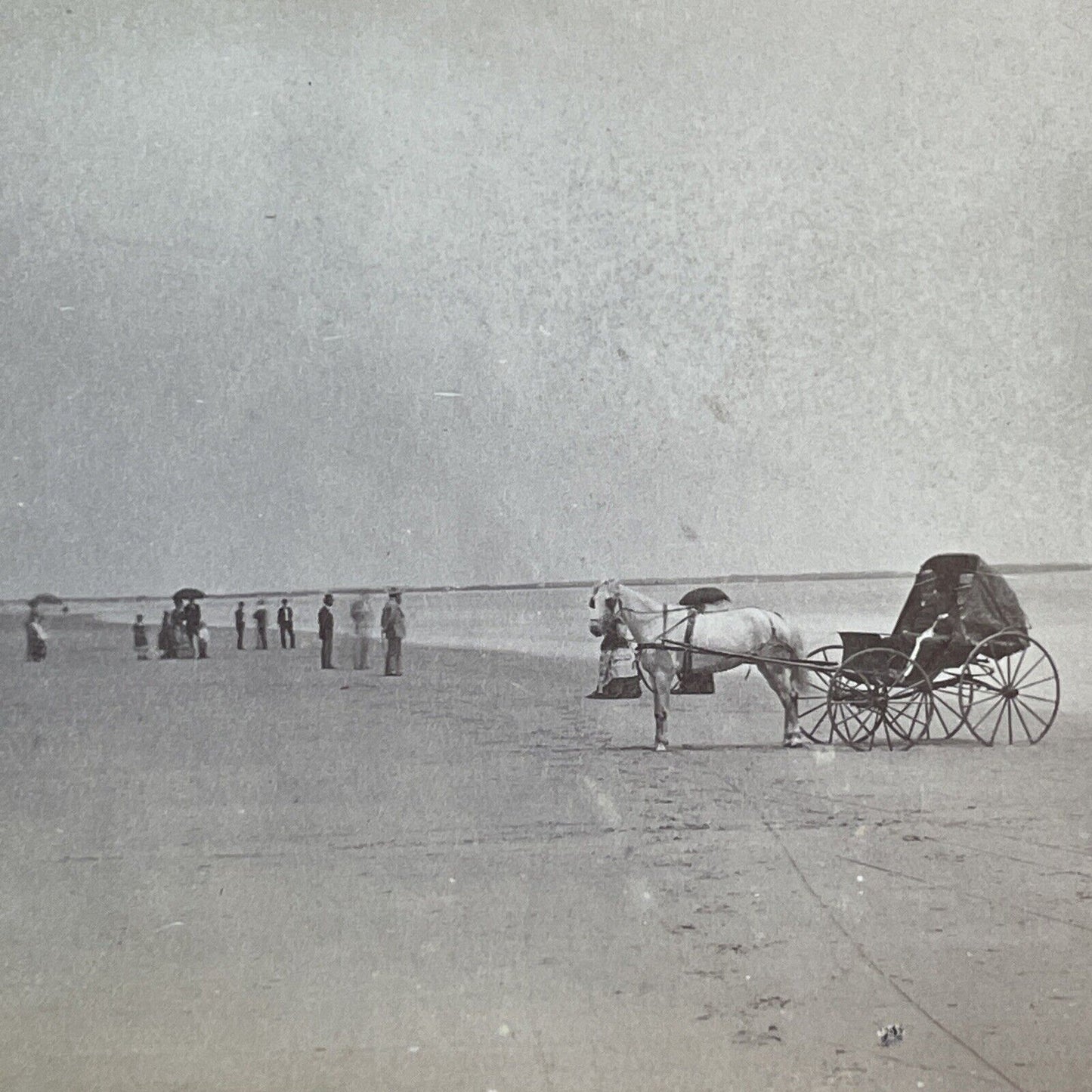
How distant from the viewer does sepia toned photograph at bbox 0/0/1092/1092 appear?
2820mm

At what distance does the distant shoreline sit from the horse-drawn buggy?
0.06m

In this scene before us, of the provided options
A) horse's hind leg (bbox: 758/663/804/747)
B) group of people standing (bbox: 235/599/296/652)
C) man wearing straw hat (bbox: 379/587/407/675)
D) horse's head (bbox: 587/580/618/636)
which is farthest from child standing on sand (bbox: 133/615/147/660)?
horse's hind leg (bbox: 758/663/804/747)

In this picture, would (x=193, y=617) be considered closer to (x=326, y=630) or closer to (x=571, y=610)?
(x=326, y=630)

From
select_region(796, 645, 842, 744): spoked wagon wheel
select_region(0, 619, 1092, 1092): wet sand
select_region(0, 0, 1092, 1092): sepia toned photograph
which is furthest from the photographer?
select_region(796, 645, 842, 744): spoked wagon wheel

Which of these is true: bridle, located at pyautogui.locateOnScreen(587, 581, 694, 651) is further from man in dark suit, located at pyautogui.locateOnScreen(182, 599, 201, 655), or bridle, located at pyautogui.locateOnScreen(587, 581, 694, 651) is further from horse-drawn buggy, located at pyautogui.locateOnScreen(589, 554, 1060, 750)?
man in dark suit, located at pyautogui.locateOnScreen(182, 599, 201, 655)

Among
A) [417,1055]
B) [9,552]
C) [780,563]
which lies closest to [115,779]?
[9,552]

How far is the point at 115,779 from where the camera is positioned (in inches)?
116

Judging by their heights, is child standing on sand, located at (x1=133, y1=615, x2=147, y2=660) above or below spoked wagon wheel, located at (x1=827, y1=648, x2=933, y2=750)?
above

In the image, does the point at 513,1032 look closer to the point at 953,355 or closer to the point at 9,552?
the point at 9,552

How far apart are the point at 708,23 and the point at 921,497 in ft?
4.59

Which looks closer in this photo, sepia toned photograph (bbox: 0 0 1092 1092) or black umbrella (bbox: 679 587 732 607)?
sepia toned photograph (bbox: 0 0 1092 1092)

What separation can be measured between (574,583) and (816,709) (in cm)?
77

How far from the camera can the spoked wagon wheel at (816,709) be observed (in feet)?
10.5

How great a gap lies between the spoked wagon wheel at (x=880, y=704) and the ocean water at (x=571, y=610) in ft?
0.42
